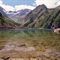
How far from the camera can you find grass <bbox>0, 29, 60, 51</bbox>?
3.84 m

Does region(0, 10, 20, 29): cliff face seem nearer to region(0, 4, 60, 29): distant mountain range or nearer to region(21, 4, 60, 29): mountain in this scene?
region(0, 4, 60, 29): distant mountain range

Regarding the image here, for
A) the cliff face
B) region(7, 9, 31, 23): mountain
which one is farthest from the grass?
region(7, 9, 31, 23): mountain

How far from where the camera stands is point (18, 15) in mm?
4133

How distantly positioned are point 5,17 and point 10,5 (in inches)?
13.9

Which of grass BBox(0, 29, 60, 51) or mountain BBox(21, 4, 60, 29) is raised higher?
mountain BBox(21, 4, 60, 29)

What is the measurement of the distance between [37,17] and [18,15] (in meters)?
0.51

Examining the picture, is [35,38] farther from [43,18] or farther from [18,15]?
[18,15]

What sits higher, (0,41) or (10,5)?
(10,5)

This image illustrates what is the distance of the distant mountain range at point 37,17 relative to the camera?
4.06 meters

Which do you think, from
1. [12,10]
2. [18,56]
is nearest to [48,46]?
[18,56]

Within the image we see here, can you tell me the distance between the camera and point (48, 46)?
12.6 ft

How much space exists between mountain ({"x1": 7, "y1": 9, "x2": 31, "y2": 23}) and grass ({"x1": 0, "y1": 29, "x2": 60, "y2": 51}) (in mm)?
325

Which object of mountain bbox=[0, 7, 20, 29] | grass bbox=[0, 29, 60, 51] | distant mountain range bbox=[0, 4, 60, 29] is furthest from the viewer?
distant mountain range bbox=[0, 4, 60, 29]

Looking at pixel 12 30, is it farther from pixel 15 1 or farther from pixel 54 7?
pixel 54 7
